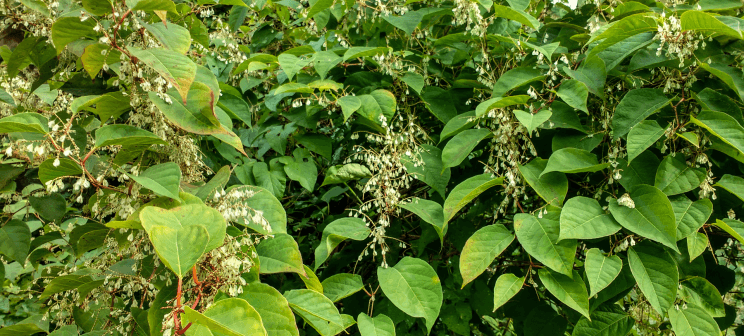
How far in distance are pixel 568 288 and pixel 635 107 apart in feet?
2.20

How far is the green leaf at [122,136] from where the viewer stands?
131 cm

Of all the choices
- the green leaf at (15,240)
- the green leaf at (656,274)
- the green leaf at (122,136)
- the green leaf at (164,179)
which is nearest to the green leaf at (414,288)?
the green leaf at (656,274)

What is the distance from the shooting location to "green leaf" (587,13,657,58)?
5.45ft

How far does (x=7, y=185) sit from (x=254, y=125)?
1.01 m

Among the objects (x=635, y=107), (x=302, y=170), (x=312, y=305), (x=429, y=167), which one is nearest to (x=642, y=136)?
(x=635, y=107)

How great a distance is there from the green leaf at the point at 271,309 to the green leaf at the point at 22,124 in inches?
26.0

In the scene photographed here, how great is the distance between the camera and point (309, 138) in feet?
7.10

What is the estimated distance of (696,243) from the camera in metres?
1.55

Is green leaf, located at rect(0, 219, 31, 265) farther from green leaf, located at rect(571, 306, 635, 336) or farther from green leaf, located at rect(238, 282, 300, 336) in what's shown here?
green leaf, located at rect(571, 306, 635, 336)

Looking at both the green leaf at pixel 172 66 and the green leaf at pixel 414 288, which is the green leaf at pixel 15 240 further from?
the green leaf at pixel 414 288

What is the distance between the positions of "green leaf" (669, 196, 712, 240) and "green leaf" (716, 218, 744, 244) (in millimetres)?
47

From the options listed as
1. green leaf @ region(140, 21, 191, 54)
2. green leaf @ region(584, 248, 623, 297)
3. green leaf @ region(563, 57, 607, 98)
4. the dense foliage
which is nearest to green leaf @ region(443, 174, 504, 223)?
the dense foliage

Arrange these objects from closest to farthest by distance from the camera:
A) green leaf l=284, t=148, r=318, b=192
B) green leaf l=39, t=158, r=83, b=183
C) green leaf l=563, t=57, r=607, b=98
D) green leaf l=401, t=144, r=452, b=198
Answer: green leaf l=39, t=158, r=83, b=183
green leaf l=563, t=57, r=607, b=98
green leaf l=401, t=144, r=452, b=198
green leaf l=284, t=148, r=318, b=192

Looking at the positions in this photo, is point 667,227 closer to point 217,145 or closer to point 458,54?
point 458,54
